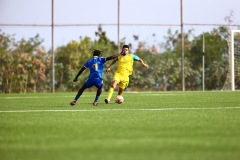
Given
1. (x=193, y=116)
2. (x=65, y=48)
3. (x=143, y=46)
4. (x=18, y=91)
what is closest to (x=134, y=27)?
(x=143, y=46)

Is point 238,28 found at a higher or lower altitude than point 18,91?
higher

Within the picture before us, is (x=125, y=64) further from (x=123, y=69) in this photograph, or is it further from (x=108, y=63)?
(x=108, y=63)

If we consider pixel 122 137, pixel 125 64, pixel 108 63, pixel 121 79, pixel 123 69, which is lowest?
pixel 122 137

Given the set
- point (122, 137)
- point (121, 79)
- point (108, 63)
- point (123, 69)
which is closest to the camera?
point (122, 137)

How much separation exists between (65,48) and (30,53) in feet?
5.59

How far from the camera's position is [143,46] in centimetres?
3309

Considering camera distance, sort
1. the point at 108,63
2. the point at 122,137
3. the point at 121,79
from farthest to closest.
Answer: the point at 108,63 < the point at 121,79 < the point at 122,137

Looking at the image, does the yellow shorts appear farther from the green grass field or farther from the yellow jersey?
the green grass field

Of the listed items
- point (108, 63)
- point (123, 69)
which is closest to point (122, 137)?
point (123, 69)

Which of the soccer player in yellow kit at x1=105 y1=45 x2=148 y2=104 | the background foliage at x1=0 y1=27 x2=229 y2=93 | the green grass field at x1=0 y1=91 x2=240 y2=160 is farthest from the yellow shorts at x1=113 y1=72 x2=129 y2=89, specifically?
the background foliage at x1=0 y1=27 x2=229 y2=93

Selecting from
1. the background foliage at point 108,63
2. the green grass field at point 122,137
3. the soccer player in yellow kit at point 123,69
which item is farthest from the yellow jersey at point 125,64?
the background foliage at point 108,63

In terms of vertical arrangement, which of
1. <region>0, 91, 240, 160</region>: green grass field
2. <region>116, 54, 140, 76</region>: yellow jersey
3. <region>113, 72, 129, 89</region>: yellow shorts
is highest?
<region>116, 54, 140, 76</region>: yellow jersey

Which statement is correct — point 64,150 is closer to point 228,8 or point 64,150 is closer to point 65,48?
point 65,48

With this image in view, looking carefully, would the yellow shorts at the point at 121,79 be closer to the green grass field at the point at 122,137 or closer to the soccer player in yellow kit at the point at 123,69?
the soccer player in yellow kit at the point at 123,69
